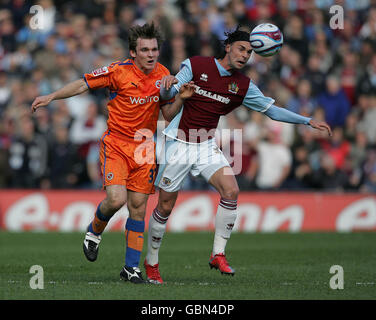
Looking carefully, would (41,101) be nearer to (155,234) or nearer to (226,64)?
(155,234)

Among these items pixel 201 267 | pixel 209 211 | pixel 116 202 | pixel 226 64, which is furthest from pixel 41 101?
Result: pixel 209 211

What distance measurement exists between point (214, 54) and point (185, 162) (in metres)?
10.0

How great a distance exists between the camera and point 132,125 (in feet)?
29.2

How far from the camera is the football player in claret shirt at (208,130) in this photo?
9.10m

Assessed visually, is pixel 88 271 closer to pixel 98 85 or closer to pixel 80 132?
pixel 98 85

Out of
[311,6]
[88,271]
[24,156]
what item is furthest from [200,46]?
[88,271]

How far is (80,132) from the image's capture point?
1761cm

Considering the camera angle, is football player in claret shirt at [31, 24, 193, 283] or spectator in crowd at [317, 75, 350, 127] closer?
football player in claret shirt at [31, 24, 193, 283]

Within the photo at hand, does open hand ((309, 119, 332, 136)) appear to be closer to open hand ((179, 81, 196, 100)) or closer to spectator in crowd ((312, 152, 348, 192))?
open hand ((179, 81, 196, 100))

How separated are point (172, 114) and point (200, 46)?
415 inches

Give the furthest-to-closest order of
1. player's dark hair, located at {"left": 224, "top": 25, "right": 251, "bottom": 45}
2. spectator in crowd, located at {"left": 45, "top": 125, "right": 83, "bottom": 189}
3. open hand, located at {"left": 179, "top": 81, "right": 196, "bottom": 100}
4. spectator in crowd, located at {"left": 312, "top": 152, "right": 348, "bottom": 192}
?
spectator in crowd, located at {"left": 312, "top": 152, "right": 348, "bottom": 192}, spectator in crowd, located at {"left": 45, "top": 125, "right": 83, "bottom": 189}, player's dark hair, located at {"left": 224, "top": 25, "right": 251, "bottom": 45}, open hand, located at {"left": 179, "top": 81, "right": 196, "bottom": 100}

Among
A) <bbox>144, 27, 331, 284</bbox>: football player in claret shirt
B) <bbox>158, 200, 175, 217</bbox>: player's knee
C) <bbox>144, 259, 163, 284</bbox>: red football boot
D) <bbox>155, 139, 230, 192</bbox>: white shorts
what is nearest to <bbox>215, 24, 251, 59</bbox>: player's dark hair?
<bbox>144, 27, 331, 284</bbox>: football player in claret shirt

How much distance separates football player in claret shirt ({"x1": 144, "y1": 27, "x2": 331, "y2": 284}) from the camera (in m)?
9.10

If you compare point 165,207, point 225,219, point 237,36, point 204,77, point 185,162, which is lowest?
point 225,219
